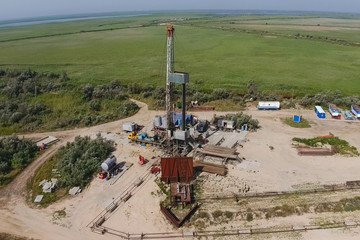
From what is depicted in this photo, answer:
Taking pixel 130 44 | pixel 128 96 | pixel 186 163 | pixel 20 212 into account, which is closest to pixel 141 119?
pixel 128 96

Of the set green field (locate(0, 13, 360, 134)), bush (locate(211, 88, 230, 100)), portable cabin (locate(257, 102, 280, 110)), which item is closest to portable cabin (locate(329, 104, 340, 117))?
portable cabin (locate(257, 102, 280, 110))

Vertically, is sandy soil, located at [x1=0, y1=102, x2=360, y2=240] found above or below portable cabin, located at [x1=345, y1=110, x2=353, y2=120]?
below

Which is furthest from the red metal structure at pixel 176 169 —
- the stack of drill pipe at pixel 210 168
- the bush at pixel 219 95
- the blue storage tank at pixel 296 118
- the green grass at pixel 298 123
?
the bush at pixel 219 95

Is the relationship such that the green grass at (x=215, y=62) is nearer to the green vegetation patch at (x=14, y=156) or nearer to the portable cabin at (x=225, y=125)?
the portable cabin at (x=225, y=125)

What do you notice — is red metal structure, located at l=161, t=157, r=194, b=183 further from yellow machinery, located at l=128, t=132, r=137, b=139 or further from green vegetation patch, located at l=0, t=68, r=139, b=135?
green vegetation patch, located at l=0, t=68, r=139, b=135

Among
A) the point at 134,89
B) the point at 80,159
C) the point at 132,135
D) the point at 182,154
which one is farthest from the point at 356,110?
the point at 80,159

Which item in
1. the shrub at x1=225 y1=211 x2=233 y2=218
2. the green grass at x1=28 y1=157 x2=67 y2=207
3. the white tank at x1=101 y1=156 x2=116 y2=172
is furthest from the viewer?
the white tank at x1=101 y1=156 x2=116 y2=172

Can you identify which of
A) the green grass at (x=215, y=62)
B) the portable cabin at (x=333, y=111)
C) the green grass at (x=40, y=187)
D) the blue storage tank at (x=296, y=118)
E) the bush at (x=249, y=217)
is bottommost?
the green grass at (x=40, y=187)
